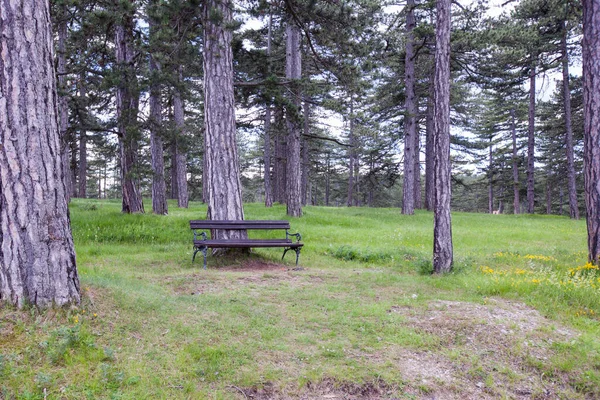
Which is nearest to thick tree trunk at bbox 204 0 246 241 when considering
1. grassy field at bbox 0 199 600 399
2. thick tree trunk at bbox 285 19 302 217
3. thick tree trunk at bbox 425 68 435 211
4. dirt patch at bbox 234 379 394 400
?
grassy field at bbox 0 199 600 399

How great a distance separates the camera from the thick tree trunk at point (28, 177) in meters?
3.27

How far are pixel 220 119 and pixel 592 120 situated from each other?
6.84 m

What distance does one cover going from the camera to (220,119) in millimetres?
7738

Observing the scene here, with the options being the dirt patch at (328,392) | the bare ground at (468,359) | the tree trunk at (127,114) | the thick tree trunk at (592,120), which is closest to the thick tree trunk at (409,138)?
the thick tree trunk at (592,120)

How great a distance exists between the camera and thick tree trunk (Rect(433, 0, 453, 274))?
6578 mm

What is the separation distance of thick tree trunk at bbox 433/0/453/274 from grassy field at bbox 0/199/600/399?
724 mm

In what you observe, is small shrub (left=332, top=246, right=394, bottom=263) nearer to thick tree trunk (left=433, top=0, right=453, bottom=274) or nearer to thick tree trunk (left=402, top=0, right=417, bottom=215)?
thick tree trunk (left=433, top=0, right=453, bottom=274)

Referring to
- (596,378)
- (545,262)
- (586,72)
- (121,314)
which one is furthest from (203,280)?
(586,72)

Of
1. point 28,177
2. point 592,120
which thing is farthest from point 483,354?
point 592,120

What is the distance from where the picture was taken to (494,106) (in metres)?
30.9

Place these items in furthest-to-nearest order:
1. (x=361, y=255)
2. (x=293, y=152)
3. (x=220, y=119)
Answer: (x=293, y=152)
(x=361, y=255)
(x=220, y=119)

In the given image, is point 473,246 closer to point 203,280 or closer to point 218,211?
point 218,211

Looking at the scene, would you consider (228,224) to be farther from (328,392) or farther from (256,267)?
(328,392)

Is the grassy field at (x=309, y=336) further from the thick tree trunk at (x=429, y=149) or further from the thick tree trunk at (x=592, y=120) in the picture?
the thick tree trunk at (x=429, y=149)
